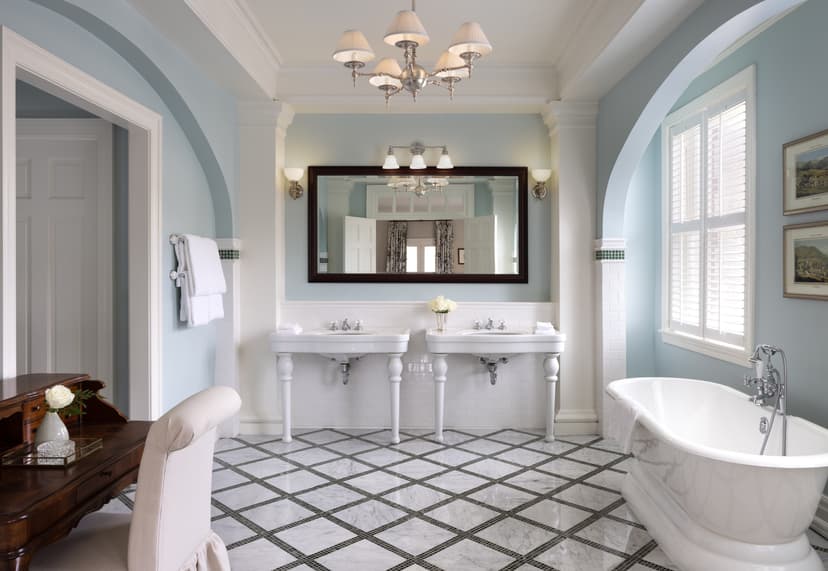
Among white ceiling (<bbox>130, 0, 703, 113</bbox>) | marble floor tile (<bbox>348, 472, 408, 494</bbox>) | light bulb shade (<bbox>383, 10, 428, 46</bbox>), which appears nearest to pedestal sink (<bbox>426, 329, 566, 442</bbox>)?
marble floor tile (<bbox>348, 472, 408, 494</bbox>)

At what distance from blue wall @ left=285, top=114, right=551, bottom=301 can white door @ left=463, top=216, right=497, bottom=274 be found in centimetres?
16

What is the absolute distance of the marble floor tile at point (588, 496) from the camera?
3.29 m

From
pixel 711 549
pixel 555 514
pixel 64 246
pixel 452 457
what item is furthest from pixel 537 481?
pixel 64 246

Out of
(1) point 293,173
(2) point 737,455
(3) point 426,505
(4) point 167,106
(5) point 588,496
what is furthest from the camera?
(1) point 293,173

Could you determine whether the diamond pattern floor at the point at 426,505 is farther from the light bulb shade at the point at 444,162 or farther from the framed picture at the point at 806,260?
the light bulb shade at the point at 444,162

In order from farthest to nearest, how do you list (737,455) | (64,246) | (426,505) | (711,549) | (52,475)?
1. (64,246)
2. (426,505)
3. (711,549)
4. (737,455)
5. (52,475)

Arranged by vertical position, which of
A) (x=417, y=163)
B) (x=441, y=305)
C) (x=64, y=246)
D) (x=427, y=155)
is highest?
(x=427, y=155)

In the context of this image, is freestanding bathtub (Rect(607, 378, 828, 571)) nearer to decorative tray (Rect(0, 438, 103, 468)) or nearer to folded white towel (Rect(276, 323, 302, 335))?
decorative tray (Rect(0, 438, 103, 468))

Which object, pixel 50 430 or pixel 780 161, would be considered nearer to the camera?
pixel 50 430

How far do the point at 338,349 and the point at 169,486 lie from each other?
2.74 meters

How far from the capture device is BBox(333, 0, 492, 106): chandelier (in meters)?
2.59

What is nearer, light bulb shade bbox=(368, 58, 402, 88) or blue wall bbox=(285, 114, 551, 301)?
light bulb shade bbox=(368, 58, 402, 88)

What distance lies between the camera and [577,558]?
267 cm

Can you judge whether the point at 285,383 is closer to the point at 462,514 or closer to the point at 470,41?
the point at 462,514
